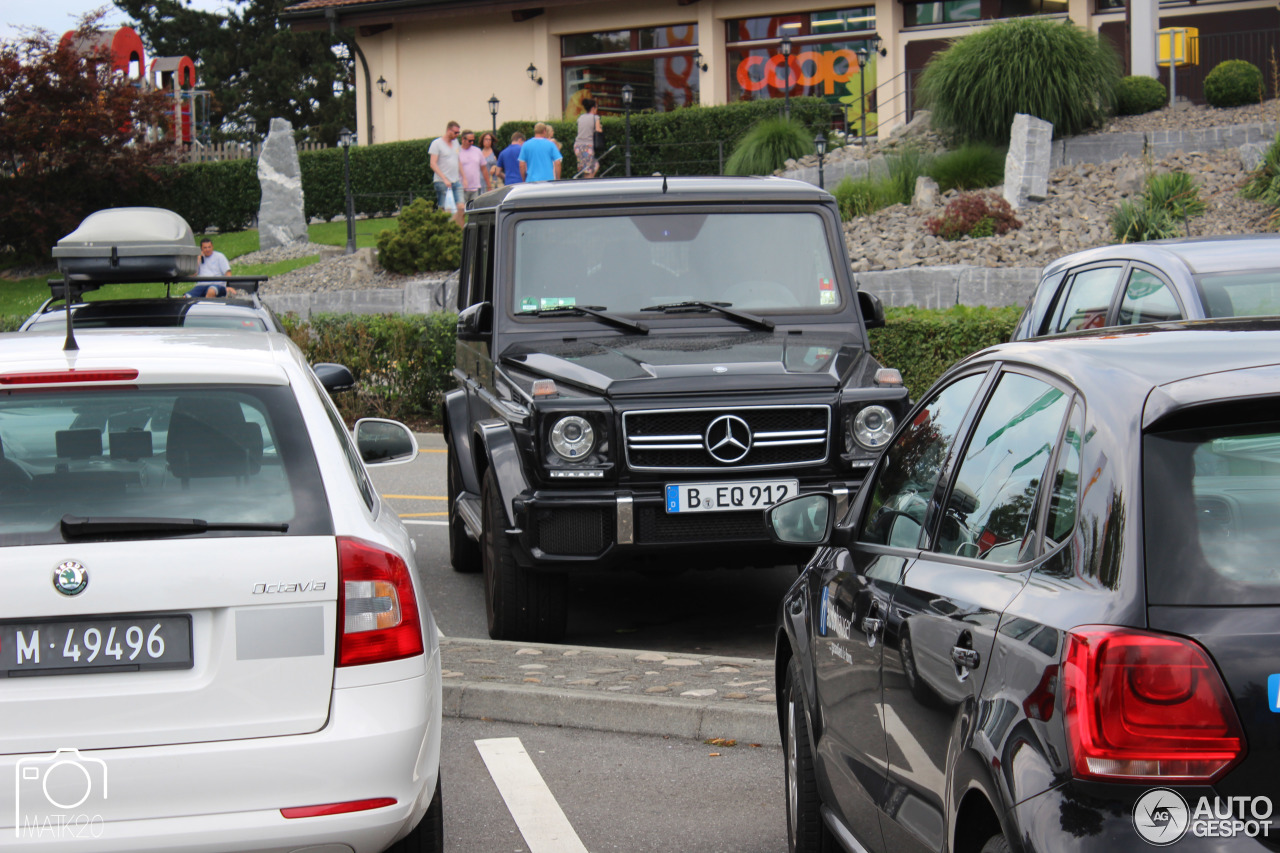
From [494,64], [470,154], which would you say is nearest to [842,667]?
[470,154]

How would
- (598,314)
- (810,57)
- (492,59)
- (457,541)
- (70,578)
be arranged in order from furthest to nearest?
1. (492,59)
2. (810,57)
3. (457,541)
4. (598,314)
5. (70,578)

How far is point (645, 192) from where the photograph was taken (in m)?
8.16

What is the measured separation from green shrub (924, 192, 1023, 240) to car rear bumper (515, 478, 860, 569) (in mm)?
16013

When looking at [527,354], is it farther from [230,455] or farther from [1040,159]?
[1040,159]

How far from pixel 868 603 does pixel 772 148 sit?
2409 centimetres

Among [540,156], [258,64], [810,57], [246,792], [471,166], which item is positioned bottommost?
[246,792]

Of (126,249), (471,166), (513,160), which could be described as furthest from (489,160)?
(126,249)

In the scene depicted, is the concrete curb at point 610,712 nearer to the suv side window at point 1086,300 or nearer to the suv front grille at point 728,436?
the suv front grille at point 728,436

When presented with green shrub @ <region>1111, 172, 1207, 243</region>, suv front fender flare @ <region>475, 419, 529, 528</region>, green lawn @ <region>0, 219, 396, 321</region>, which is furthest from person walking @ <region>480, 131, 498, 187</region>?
suv front fender flare @ <region>475, 419, 529, 528</region>

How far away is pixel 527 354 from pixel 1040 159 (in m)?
17.1

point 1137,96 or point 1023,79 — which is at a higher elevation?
point 1023,79

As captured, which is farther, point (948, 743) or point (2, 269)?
point (2, 269)

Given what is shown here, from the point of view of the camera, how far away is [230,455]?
367cm

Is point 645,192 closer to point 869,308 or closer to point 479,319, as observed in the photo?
point 479,319
